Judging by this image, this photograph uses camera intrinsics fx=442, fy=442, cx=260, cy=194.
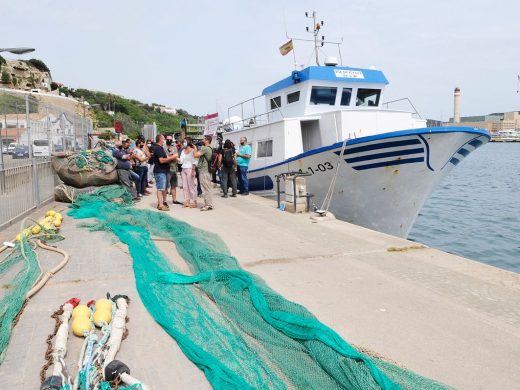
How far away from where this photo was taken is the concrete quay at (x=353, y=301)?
3.15 metres

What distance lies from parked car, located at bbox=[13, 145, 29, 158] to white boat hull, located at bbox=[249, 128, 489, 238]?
6.10m

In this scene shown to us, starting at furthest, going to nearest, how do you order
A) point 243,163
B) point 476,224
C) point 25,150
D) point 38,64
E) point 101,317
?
point 38,64 < point 476,224 < point 243,163 < point 25,150 < point 101,317

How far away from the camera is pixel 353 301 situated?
173 inches

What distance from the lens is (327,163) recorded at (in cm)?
1030

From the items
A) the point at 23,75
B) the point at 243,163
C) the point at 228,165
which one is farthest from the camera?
the point at 23,75

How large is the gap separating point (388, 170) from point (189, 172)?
14.4ft

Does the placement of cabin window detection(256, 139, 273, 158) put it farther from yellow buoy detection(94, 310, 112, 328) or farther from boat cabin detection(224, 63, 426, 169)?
yellow buoy detection(94, 310, 112, 328)

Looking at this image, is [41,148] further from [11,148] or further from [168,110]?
[168,110]

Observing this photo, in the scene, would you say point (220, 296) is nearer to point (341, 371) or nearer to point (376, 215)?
point (341, 371)

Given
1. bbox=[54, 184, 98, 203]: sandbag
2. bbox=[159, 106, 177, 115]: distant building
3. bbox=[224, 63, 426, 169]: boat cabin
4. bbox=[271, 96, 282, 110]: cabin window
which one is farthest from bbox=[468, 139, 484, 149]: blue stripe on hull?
bbox=[159, 106, 177, 115]: distant building

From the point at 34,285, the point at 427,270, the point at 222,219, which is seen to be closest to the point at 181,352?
the point at 34,285

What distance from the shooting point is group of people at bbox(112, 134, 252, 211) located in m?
9.76

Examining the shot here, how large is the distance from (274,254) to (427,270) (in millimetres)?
2003

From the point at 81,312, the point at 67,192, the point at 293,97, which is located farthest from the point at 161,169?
the point at 81,312
